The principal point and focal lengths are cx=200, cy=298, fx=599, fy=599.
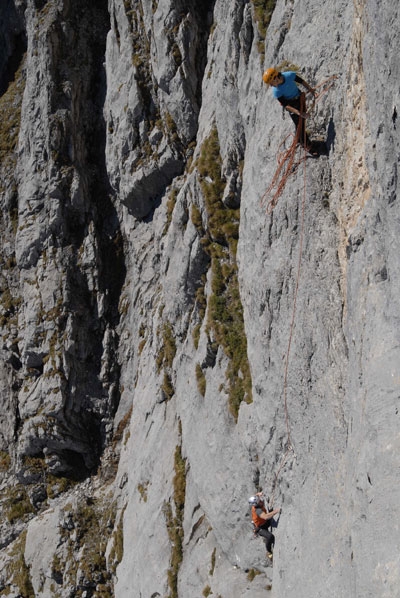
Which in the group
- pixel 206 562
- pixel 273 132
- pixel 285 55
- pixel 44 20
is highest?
pixel 44 20

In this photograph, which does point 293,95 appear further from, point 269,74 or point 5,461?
point 5,461

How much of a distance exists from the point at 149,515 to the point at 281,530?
384 inches

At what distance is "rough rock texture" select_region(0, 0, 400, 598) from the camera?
478 inches

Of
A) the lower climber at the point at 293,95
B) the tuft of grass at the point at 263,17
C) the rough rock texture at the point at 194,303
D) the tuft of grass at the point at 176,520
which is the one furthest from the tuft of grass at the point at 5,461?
the lower climber at the point at 293,95

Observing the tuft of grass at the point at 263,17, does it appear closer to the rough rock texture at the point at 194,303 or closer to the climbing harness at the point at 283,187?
the rough rock texture at the point at 194,303

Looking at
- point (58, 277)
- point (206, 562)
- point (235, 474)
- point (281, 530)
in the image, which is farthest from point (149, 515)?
point (58, 277)

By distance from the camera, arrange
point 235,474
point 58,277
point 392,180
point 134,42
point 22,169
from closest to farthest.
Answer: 1. point 392,180
2. point 235,474
3. point 134,42
4. point 58,277
5. point 22,169

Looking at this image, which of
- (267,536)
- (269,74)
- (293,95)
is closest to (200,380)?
(267,536)

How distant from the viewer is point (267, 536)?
17.5m

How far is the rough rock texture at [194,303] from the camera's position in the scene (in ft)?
39.8

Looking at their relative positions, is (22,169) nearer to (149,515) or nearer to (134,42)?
(134,42)

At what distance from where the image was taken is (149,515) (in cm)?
2494

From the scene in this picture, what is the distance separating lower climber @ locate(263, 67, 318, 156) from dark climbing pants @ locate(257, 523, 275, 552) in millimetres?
10799

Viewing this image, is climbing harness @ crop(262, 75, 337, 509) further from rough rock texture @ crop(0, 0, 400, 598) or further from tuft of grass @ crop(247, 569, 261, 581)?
tuft of grass @ crop(247, 569, 261, 581)
